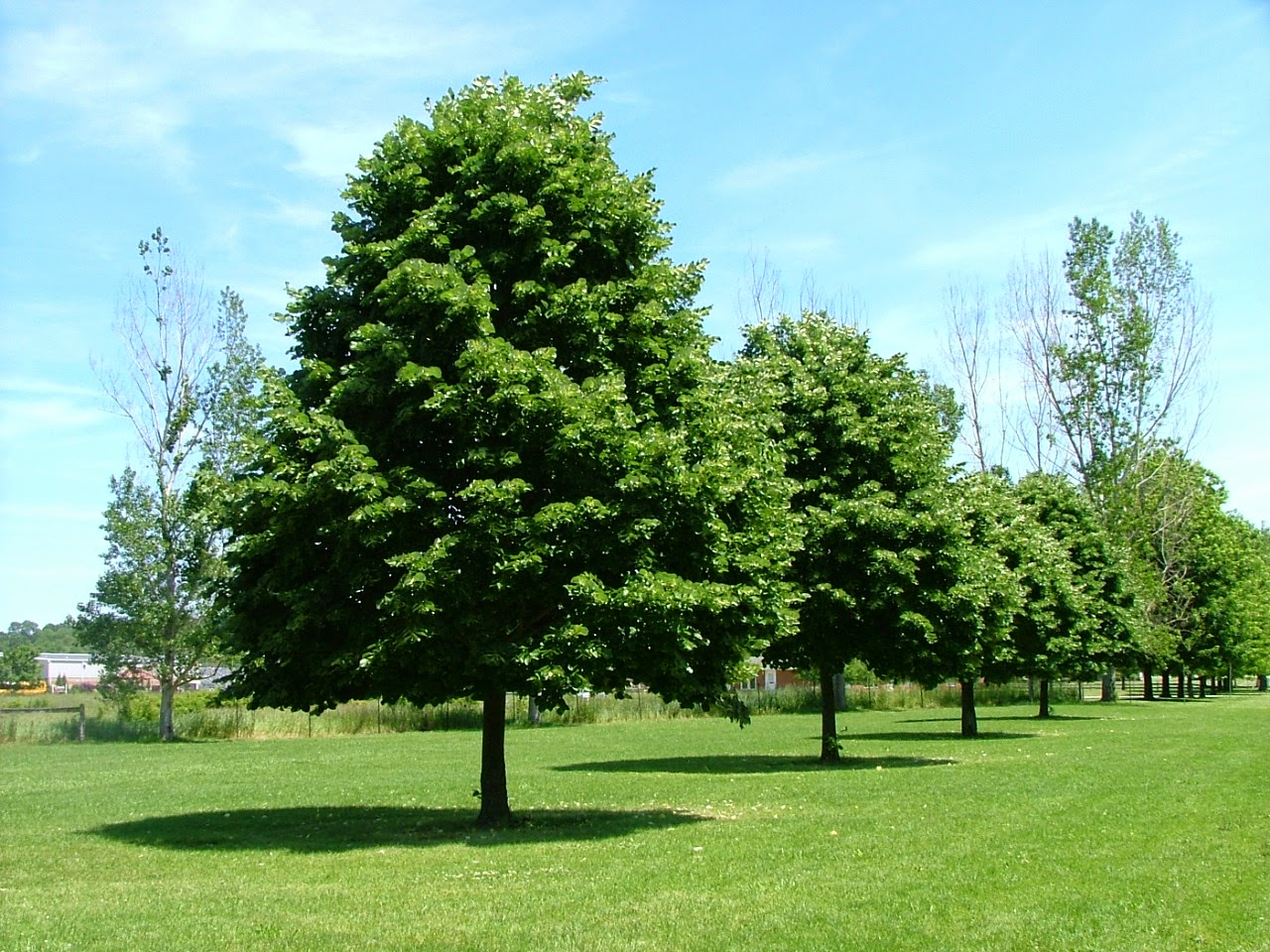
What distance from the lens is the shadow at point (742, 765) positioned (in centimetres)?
2680

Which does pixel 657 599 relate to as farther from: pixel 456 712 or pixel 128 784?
pixel 456 712

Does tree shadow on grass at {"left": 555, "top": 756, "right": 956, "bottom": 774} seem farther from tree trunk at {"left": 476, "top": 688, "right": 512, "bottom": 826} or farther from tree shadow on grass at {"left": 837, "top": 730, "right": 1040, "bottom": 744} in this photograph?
tree trunk at {"left": 476, "top": 688, "right": 512, "bottom": 826}

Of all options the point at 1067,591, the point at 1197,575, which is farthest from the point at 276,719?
the point at 1197,575

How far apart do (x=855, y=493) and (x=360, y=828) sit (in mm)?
13201

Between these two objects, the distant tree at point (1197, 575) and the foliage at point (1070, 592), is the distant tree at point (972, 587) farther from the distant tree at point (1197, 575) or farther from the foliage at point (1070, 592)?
the distant tree at point (1197, 575)

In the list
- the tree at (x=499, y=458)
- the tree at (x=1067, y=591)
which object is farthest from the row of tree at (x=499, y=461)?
the tree at (x=1067, y=591)

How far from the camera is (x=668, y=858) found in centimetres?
1283

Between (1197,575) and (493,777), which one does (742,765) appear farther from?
(1197,575)

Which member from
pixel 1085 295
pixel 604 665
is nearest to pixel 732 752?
pixel 604 665

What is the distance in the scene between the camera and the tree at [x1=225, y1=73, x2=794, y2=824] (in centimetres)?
1384

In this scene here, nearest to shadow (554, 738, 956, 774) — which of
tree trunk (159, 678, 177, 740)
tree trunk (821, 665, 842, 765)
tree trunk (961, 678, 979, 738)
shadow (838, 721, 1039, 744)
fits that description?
tree trunk (821, 665, 842, 765)

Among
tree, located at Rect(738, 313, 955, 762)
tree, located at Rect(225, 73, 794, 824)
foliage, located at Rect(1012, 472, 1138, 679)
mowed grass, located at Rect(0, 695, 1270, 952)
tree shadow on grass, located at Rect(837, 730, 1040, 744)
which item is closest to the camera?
mowed grass, located at Rect(0, 695, 1270, 952)

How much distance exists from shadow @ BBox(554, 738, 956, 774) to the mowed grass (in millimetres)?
300

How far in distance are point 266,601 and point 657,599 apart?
550cm
